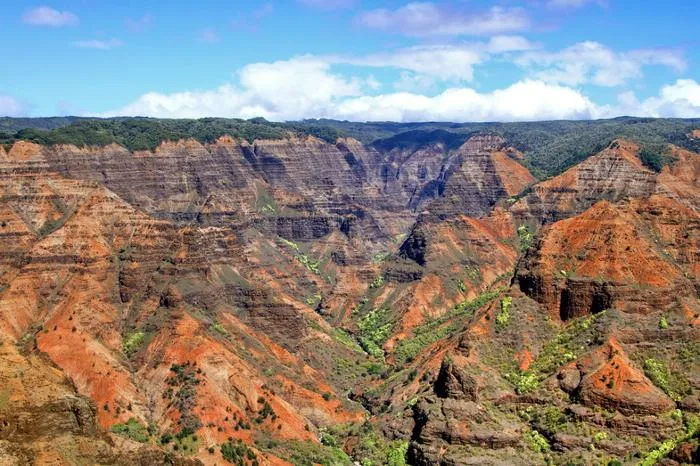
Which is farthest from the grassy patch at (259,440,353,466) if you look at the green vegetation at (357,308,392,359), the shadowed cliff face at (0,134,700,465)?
the green vegetation at (357,308,392,359)

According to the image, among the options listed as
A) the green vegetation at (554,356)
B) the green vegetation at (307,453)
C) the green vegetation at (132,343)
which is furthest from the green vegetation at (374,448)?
the green vegetation at (132,343)

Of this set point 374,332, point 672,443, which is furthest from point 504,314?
point 374,332

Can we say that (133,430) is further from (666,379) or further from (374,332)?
(374,332)

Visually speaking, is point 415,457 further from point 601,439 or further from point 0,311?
point 0,311

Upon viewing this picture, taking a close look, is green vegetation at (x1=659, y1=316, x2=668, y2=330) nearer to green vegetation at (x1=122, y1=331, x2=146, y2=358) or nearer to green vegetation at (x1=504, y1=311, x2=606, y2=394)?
green vegetation at (x1=504, y1=311, x2=606, y2=394)

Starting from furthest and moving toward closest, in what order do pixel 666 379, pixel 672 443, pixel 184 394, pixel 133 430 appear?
pixel 184 394, pixel 666 379, pixel 133 430, pixel 672 443

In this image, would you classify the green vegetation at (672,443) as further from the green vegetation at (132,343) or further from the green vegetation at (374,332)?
the green vegetation at (374,332)

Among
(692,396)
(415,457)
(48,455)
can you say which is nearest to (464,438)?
(415,457)
